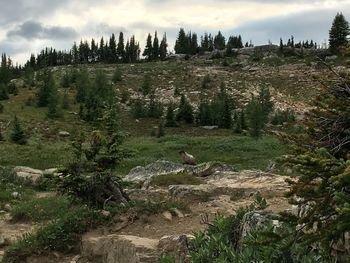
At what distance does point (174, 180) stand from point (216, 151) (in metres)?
15.2

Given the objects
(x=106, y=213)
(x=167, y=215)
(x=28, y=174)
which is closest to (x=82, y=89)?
(x=28, y=174)

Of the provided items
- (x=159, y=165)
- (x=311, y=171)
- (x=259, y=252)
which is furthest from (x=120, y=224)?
(x=159, y=165)

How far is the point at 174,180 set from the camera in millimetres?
16844

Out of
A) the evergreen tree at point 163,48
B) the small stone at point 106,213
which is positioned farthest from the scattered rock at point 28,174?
the evergreen tree at point 163,48

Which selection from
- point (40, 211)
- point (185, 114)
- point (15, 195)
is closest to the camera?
point (40, 211)

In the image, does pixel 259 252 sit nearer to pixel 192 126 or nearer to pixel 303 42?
pixel 192 126

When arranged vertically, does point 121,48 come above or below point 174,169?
above

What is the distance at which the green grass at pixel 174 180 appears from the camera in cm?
1661

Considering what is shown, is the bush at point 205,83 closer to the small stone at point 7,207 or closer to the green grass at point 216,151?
the green grass at point 216,151

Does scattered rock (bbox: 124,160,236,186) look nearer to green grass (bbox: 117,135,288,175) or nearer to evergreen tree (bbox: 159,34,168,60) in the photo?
green grass (bbox: 117,135,288,175)

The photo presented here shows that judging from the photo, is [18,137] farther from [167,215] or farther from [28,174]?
[167,215]

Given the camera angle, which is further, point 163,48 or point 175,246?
point 163,48

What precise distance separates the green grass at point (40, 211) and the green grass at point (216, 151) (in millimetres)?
10734

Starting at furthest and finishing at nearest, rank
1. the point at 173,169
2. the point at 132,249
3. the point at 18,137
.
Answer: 1. the point at 18,137
2. the point at 173,169
3. the point at 132,249
